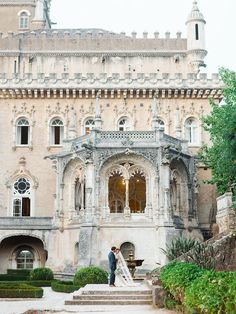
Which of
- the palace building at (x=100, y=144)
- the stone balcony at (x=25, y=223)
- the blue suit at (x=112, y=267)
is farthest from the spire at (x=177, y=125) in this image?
the blue suit at (x=112, y=267)

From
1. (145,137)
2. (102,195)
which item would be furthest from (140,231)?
(145,137)

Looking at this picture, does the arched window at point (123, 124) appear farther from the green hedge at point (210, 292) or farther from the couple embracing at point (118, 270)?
the green hedge at point (210, 292)

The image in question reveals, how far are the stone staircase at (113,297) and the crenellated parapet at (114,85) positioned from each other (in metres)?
23.2

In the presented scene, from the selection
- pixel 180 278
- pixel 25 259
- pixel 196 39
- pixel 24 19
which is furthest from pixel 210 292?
pixel 24 19

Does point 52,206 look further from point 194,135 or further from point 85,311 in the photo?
point 85,311

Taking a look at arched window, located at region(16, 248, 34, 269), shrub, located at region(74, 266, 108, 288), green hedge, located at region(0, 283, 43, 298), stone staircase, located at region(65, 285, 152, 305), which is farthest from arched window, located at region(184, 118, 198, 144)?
stone staircase, located at region(65, 285, 152, 305)

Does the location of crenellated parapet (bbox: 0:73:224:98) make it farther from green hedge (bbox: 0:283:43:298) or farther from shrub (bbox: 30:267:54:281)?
green hedge (bbox: 0:283:43:298)

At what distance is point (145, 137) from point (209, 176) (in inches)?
302

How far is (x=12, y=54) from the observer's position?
44844 millimetres

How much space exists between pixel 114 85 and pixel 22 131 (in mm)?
7538

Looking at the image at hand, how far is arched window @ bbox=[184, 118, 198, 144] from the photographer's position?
40.3 meters

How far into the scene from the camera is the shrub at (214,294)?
31.2 ft

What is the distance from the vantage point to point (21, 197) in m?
39.2

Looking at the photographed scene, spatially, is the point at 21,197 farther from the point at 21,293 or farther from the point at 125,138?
the point at 21,293
